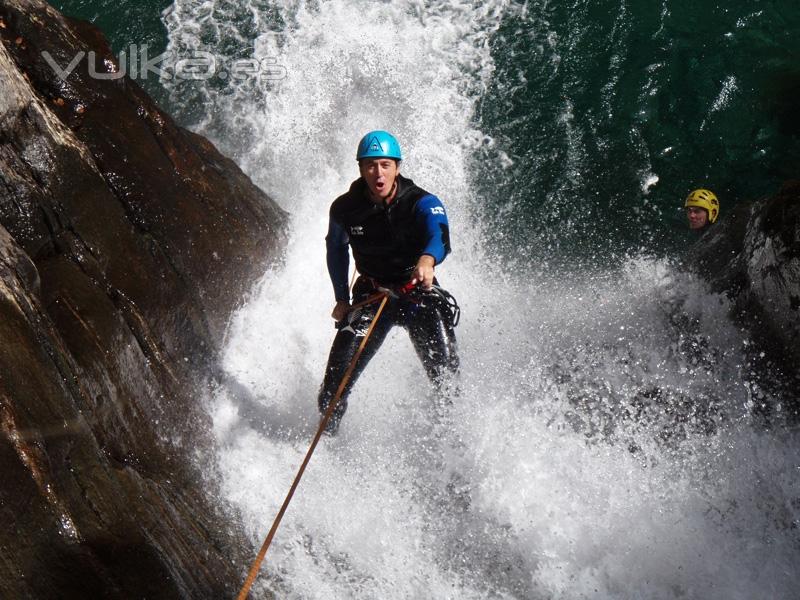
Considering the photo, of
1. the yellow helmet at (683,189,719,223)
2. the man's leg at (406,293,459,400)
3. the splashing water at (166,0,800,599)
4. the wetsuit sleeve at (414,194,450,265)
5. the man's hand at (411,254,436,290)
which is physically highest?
the yellow helmet at (683,189,719,223)

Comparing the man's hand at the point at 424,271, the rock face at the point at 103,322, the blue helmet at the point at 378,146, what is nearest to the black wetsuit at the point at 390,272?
the man's hand at the point at 424,271

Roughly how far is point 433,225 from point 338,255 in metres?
0.89

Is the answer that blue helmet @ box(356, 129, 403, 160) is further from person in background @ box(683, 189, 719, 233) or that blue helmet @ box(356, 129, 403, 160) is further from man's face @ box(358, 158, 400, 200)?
person in background @ box(683, 189, 719, 233)

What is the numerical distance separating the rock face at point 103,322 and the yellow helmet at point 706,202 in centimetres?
468

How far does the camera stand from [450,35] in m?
10.4

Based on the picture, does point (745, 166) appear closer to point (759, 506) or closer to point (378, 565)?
point (759, 506)

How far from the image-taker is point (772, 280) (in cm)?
607

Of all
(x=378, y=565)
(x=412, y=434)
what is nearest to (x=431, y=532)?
(x=378, y=565)

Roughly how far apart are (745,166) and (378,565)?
6.34 metres

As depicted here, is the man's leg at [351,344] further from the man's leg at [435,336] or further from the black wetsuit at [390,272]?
the man's leg at [435,336]

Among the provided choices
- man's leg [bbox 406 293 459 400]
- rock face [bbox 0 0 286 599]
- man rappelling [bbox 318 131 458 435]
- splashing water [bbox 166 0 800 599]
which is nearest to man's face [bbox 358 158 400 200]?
man rappelling [bbox 318 131 458 435]

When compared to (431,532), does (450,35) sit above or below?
above

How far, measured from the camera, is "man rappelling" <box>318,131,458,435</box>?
524cm

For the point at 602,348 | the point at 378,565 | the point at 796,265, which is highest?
the point at 796,265
